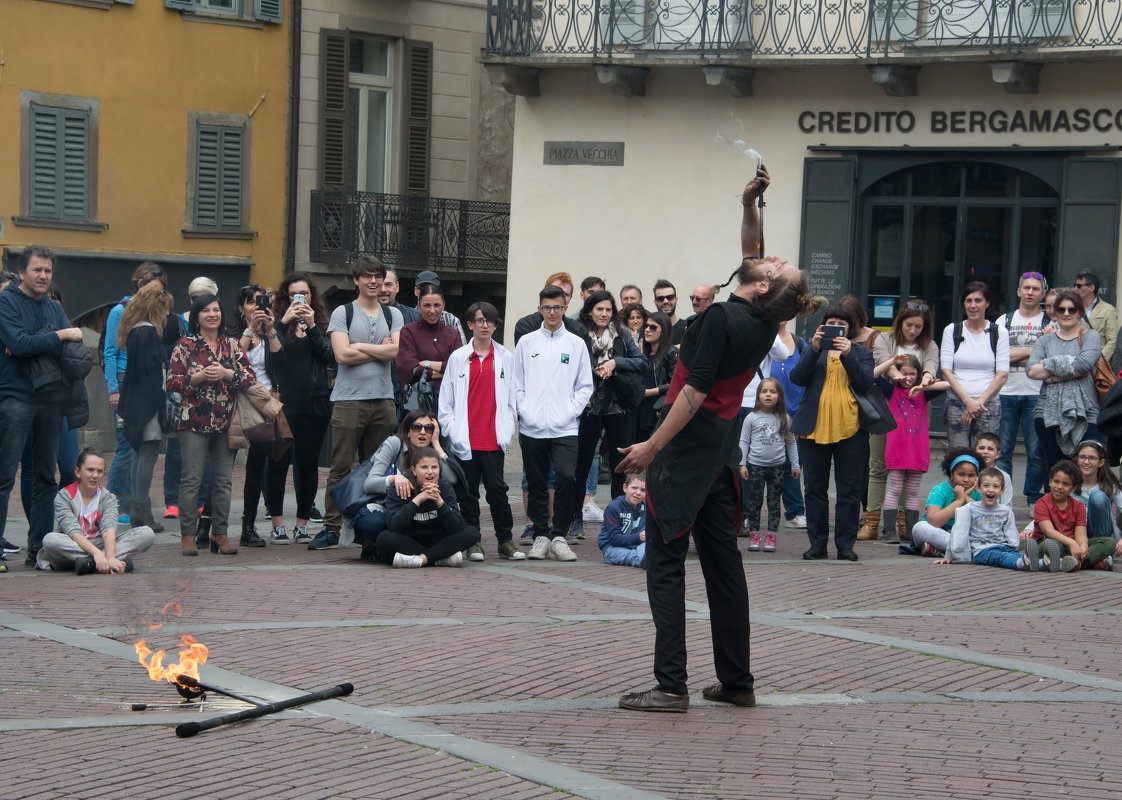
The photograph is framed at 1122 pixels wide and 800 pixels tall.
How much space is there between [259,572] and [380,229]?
1479cm

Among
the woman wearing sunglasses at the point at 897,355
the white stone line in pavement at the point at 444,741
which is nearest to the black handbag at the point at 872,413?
the woman wearing sunglasses at the point at 897,355

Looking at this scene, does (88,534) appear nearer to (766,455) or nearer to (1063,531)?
(766,455)

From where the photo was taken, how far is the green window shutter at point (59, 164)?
22.9 m

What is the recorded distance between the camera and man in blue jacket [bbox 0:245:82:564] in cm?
1125

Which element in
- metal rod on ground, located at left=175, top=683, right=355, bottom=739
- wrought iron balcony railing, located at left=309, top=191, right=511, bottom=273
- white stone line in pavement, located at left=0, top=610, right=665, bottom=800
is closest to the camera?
white stone line in pavement, located at left=0, top=610, right=665, bottom=800

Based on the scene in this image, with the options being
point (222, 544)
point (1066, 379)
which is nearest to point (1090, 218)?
point (1066, 379)

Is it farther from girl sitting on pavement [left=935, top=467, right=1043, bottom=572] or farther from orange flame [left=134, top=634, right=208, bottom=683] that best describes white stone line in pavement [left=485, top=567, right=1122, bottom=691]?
orange flame [left=134, top=634, right=208, bottom=683]

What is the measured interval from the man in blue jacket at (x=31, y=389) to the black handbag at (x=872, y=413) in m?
5.41

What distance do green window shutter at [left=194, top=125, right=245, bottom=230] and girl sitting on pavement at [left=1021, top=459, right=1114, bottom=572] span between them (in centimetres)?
1526

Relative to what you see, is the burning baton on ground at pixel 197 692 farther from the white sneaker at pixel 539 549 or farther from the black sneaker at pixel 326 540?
the black sneaker at pixel 326 540

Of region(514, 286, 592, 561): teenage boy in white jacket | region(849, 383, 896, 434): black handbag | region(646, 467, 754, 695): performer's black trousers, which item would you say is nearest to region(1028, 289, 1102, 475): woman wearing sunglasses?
region(849, 383, 896, 434): black handbag

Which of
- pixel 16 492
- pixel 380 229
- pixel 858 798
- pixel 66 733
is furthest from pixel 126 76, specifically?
pixel 858 798

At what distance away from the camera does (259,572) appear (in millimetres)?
11102

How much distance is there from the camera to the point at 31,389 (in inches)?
448
